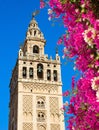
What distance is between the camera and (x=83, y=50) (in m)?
4.93

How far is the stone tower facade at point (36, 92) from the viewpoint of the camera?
3484cm

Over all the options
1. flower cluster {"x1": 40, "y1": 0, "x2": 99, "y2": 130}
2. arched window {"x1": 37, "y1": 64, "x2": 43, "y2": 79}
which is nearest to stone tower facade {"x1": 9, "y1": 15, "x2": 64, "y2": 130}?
arched window {"x1": 37, "y1": 64, "x2": 43, "y2": 79}

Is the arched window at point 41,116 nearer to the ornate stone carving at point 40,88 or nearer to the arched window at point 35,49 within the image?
the ornate stone carving at point 40,88

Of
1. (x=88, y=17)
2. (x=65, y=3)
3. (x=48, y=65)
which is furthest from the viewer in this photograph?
(x=48, y=65)

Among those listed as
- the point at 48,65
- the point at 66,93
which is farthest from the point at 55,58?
the point at 66,93

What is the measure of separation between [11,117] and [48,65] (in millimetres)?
6665

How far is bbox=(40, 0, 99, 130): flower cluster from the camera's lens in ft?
15.1

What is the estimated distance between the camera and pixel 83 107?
5.31m

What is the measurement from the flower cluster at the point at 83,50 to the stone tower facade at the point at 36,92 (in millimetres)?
28751

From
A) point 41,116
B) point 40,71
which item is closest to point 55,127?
point 41,116

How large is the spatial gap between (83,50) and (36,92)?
31.5 metres

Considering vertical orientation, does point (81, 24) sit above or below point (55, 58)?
below

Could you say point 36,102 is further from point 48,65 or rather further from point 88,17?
point 88,17

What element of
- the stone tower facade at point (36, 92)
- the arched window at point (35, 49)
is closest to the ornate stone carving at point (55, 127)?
the stone tower facade at point (36, 92)
